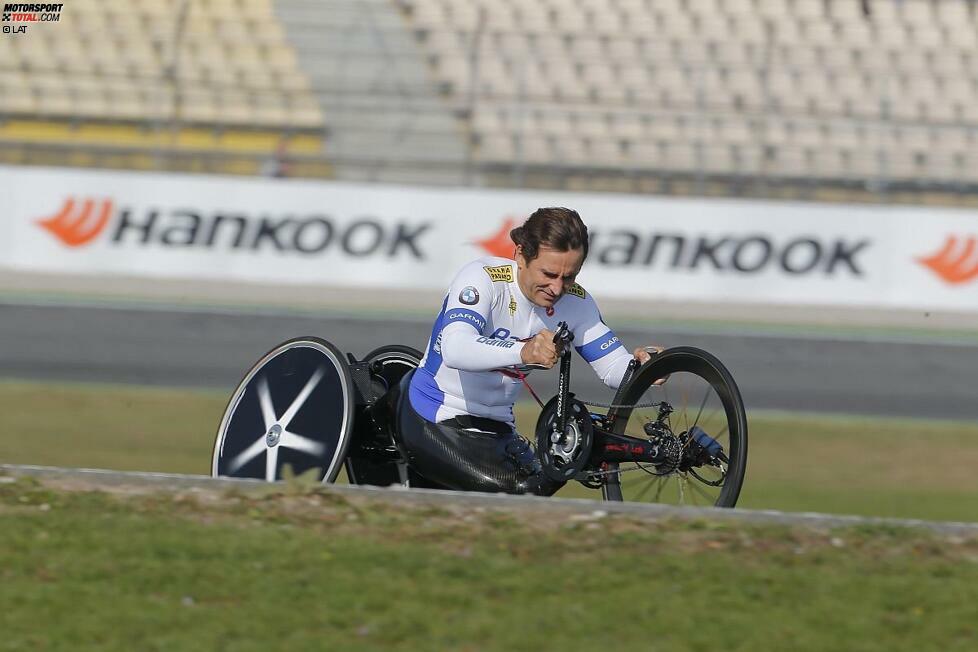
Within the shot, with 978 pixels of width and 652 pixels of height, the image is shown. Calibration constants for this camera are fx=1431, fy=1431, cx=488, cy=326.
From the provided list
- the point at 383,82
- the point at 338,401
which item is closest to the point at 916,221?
the point at 383,82

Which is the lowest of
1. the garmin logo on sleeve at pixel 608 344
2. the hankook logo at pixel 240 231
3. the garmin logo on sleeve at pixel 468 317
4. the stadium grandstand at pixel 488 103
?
the garmin logo on sleeve at pixel 608 344

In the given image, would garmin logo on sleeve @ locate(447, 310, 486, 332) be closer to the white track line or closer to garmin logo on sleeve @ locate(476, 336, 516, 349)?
garmin logo on sleeve @ locate(476, 336, 516, 349)

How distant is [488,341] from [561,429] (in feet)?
1.44

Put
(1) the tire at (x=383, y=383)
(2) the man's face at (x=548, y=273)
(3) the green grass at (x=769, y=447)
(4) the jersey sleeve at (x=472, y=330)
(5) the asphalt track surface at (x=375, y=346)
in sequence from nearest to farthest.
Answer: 1. (4) the jersey sleeve at (x=472, y=330)
2. (2) the man's face at (x=548, y=273)
3. (1) the tire at (x=383, y=383)
4. (3) the green grass at (x=769, y=447)
5. (5) the asphalt track surface at (x=375, y=346)

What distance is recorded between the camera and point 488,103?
20.2m

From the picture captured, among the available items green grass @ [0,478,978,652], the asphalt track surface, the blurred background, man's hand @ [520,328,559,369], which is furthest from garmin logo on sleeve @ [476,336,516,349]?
the blurred background

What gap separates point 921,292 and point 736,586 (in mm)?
13814

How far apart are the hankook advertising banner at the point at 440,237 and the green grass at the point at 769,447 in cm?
600

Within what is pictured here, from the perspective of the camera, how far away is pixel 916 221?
17453 millimetres

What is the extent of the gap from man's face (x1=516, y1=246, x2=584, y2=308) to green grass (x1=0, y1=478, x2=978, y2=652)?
0.88 m

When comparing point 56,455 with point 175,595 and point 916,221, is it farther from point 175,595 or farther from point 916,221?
point 916,221

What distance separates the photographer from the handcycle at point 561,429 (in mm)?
5266

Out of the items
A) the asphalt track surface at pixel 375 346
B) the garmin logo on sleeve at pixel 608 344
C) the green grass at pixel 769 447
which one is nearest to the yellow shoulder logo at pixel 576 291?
the garmin logo on sleeve at pixel 608 344

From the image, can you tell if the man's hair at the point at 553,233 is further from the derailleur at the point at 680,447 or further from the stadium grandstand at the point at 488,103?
the stadium grandstand at the point at 488,103
